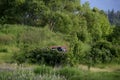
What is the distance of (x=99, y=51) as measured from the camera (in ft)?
76.5

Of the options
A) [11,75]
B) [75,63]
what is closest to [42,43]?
[75,63]

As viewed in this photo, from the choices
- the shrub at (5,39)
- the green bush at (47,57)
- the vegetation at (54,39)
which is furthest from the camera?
the shrub at (5,39)

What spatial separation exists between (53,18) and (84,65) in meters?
19.7

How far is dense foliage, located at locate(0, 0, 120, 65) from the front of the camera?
21827 mm

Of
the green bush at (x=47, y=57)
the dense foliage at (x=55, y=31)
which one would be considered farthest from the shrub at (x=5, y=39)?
the green bush at (x=47, y=57)

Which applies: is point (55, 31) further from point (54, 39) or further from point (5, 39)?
point (5, 39)

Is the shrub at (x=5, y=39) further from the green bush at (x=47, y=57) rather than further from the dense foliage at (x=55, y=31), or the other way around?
the green bush at (x=47, y=57)

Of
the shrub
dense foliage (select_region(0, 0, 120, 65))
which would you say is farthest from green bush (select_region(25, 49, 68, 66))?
the shrub

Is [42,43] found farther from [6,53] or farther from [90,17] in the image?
[90,17]

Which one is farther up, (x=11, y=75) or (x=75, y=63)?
(x=11, y=75)

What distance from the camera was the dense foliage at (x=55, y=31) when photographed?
21827mm

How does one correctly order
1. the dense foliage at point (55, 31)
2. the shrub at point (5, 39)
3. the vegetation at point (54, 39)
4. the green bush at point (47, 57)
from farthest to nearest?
the shrub at point (5, 39) < the dense foliage at point (55, 31) < the green bush at point (47, 57) < the vegetation at point (54, 39)

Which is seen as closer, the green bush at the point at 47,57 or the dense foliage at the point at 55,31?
the green bush at the point at 47,57

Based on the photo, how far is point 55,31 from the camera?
1618 inches
